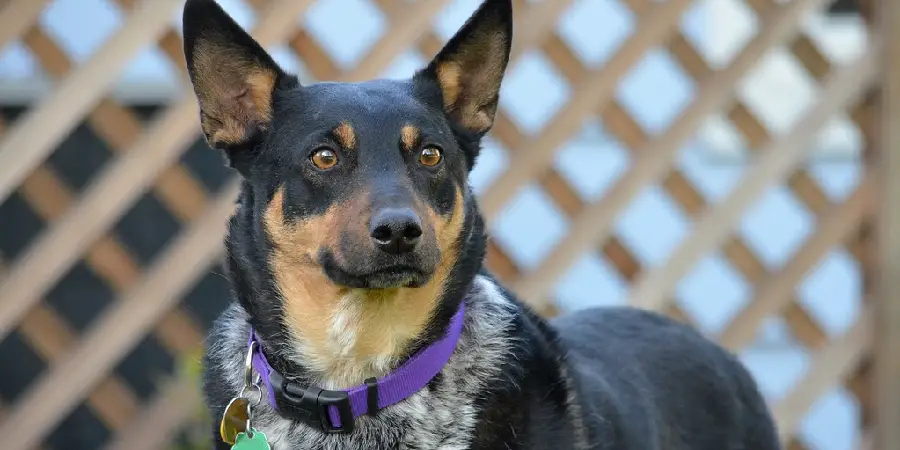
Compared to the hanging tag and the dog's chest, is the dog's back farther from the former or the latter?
the hanging tag

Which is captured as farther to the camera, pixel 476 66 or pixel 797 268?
pixel 797 268

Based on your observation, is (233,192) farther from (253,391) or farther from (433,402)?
(433,402)

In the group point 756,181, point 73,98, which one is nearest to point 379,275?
point 73,98

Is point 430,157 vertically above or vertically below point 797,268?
above

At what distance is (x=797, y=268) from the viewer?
4195 mm

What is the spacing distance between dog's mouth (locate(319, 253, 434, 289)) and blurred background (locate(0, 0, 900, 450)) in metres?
1.43

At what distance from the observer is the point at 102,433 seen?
4.85 m

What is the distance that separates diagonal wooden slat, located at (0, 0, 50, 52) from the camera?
3.40 metres

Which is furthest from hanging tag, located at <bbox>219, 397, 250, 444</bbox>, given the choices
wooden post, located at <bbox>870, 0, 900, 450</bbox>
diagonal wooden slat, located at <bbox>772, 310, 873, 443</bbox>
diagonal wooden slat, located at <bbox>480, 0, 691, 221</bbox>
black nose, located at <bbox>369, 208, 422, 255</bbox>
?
wooden post, located at <bbox>870, 0, 900, 450</bbox>

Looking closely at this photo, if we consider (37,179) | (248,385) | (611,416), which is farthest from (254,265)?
(37,179)

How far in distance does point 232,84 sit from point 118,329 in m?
1.55

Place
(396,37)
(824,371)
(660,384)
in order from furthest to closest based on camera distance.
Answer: (824,371)
(396,37)
(660,384)

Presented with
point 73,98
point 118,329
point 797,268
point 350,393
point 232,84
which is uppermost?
point 232,84

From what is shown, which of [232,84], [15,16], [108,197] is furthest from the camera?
[108,197]
